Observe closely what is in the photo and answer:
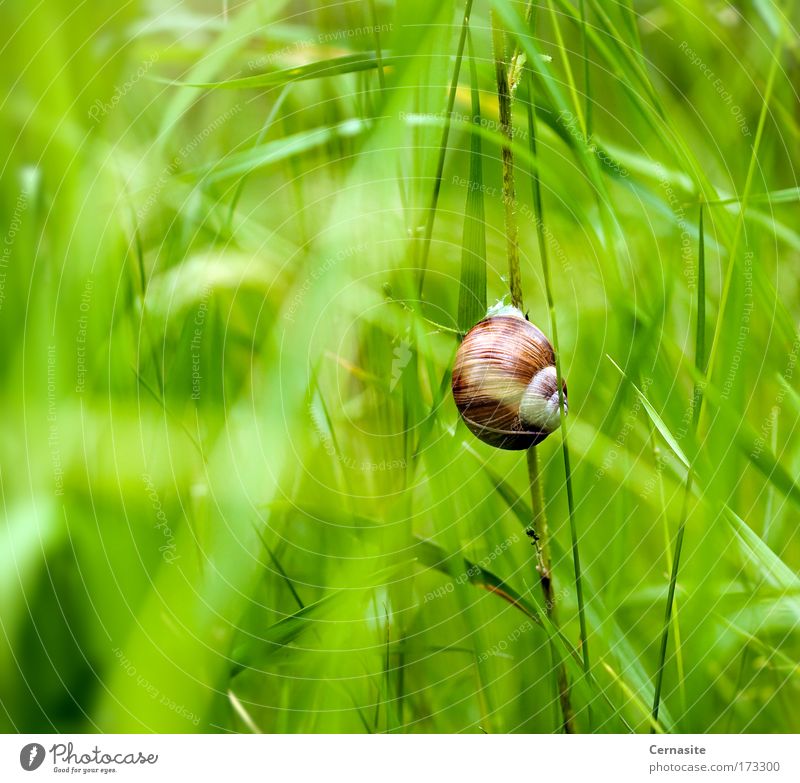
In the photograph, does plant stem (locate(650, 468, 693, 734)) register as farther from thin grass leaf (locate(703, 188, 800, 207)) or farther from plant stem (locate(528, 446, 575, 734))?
thin grass leaf (locate(703, 188, 800, 207))

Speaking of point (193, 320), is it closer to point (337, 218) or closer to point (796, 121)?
point (337, 218)

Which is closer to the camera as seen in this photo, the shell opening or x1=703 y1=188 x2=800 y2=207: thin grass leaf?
the shell opening

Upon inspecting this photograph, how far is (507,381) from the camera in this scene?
440 mm

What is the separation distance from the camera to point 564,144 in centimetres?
53

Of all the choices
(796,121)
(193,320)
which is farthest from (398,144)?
(796,121)

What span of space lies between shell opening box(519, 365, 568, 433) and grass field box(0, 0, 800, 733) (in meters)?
0.04

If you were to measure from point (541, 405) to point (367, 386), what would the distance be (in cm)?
13

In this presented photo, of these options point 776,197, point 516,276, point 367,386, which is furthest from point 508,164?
point 776,197

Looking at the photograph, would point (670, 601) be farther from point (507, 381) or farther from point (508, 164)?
point (508, 164)

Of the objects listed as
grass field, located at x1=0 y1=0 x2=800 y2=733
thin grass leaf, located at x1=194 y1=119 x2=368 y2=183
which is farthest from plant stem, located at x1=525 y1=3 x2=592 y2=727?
thin grass leaf, located at x1=194 y1=119 x2=368 y2=183

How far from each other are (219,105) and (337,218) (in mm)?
144

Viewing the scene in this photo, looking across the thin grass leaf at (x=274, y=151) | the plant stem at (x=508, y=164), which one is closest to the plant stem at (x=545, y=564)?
the plant stem at (x=508, y=164)

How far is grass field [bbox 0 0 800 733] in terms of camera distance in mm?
451

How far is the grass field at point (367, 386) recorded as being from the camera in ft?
1.48
